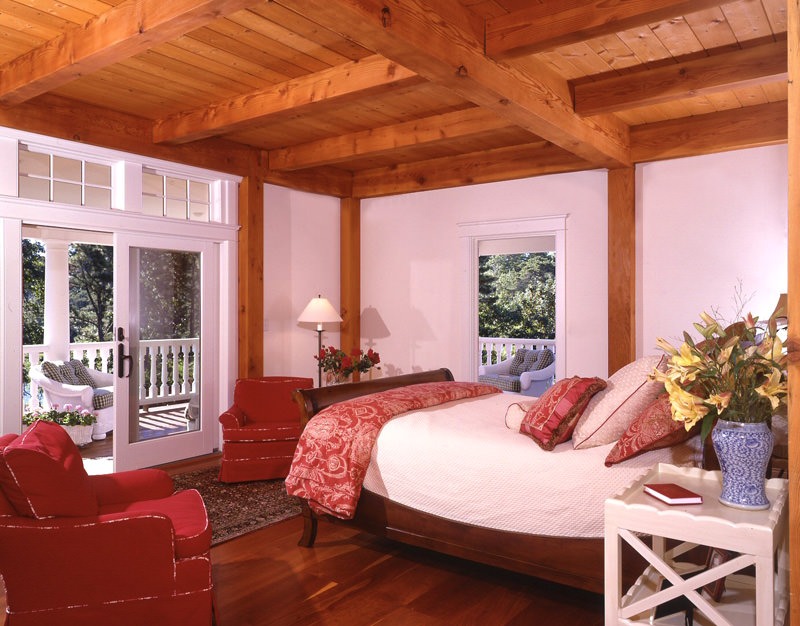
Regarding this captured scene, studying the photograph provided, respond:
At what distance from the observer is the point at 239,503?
418cm

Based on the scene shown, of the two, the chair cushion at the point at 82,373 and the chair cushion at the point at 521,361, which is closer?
the chair cushion at the point at 82,373

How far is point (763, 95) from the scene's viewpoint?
14.2 feet

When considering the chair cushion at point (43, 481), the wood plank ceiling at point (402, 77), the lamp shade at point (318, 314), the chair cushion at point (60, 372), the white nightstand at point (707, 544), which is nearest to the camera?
the white nightstand at point (707, 544)

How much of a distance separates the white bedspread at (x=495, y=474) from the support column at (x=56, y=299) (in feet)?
18.5

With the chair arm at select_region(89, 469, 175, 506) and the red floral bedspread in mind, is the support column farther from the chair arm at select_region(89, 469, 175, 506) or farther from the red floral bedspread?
the red floral bedspread

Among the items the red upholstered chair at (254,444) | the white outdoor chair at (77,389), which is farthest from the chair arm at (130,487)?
the white outdoor chair at (77,389)

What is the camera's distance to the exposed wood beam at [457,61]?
256cm

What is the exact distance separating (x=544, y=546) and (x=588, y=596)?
1.71ft

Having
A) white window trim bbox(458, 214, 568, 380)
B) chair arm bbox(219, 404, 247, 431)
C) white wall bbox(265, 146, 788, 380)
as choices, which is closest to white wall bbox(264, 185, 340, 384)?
white wall bbox(265, 146, 788, 380)

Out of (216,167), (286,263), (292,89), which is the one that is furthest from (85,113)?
(286,263)

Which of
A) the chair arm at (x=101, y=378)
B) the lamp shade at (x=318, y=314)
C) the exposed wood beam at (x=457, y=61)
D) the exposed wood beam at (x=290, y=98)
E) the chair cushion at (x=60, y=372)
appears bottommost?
the chair arm at (x=101, y=378)

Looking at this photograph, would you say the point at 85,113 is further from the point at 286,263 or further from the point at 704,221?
the point at 704,221

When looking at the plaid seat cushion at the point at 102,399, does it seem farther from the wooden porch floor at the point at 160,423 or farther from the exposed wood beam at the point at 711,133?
the exposed wood beam at the point at 711,133

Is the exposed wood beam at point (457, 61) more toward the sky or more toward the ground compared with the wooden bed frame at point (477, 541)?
more toward the sky
